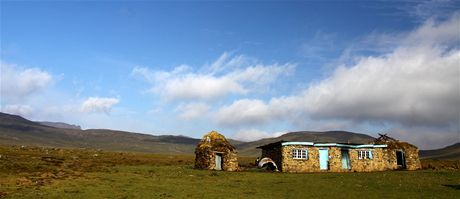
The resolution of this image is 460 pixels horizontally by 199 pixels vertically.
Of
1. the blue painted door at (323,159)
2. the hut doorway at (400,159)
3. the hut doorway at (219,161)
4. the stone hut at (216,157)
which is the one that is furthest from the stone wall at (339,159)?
the hut doorway at (219,161)

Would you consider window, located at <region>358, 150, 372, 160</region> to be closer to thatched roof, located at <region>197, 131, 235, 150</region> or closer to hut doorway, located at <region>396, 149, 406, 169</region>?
hut doorway, located at <region>396, 149, 406, 169</region>

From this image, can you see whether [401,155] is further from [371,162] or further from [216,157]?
[216,157]

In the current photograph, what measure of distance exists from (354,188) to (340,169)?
22454mm

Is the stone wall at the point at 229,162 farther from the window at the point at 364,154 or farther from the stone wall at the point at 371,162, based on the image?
the window at the point at 364,154

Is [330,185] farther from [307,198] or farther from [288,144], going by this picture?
[288,144]

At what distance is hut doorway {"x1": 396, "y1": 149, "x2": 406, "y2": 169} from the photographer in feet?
204

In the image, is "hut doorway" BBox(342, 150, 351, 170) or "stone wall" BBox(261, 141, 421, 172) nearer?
"stone wall" BBox(261, 141, 421, 172)

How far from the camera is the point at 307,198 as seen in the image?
30.9m

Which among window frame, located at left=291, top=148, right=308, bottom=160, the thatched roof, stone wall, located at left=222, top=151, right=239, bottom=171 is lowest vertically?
stone wall, located at left=222, top=151, right=239, bottom=171

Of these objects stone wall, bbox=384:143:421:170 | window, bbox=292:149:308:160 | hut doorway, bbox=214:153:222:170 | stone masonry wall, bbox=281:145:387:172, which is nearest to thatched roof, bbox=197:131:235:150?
hut doorway, bbox=214:153:222:170

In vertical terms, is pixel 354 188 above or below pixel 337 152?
below

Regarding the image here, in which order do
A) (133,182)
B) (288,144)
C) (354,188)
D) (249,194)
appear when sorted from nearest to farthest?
(249,194), (354,188), (133,182), (288,144)

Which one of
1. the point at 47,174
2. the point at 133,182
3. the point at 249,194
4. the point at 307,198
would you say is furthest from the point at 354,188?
the point at 47,174

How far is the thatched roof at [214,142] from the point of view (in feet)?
190
